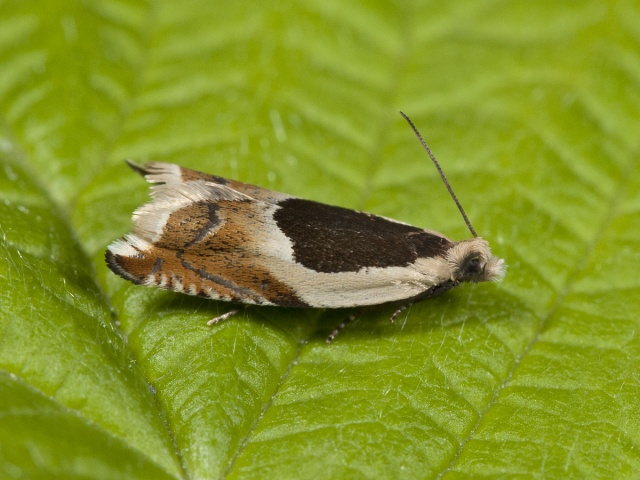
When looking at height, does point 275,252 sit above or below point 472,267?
below

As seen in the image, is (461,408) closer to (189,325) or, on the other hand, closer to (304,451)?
(304,451)

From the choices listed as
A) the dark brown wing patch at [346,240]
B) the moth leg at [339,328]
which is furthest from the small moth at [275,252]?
the moth leg at [339,328]

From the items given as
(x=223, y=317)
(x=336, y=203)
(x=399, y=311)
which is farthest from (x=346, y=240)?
(x=223, y=317)

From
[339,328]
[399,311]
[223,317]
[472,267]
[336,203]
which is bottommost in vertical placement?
[223,317]

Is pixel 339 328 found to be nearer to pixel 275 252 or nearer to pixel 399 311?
pixel 399 311

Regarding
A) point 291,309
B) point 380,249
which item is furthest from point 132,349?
point 380,249

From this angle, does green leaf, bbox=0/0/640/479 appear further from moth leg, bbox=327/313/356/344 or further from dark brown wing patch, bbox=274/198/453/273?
dark brown wing patch, bbox=274/198/453/273

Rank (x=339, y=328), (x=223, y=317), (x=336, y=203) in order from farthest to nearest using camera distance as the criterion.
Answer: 1. (x=336, y=203)
2. (x=339, y=328)
3. (x=223, y=317)
